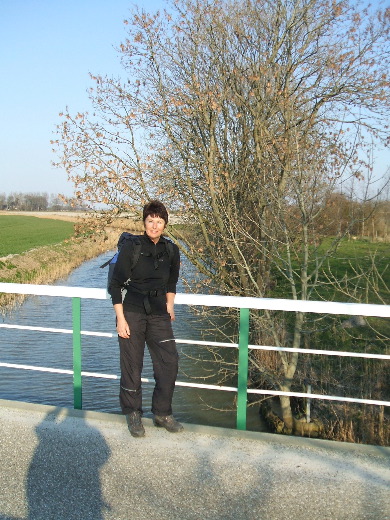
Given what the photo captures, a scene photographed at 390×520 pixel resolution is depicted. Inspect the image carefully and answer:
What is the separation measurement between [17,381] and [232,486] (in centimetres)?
804

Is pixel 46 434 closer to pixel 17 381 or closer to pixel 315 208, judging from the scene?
pixel 315 208

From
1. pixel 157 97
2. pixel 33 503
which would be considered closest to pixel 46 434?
pixel 33 503

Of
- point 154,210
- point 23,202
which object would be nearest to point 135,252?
point 154,210

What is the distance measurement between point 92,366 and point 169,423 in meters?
7.32

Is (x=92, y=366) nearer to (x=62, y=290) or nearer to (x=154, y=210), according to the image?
(x=62, y=290)

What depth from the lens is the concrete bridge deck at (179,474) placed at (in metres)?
3.20

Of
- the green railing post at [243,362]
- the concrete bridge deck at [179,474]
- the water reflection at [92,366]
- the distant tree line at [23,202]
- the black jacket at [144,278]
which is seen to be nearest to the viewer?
the concrete bridge deck at [179,474]

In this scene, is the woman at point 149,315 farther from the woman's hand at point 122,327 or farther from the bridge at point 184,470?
the bridge at point 184,470

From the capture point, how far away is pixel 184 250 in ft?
36.8

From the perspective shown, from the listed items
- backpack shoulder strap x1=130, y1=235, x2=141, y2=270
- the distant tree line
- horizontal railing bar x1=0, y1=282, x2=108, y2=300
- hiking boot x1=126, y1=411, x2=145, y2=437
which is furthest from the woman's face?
the distant tree line

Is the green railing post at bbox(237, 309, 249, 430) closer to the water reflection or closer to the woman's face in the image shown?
the woman's face

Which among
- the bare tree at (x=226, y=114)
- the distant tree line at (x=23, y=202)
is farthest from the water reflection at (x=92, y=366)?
the distant tree line at (x=23, y=202)

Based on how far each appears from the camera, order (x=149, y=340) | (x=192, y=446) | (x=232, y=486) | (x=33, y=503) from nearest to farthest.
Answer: (x=33, y=503), (x=232, y=486), (x=192, y=446), (x=149, y=340)

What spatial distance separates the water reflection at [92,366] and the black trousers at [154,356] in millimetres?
4763
